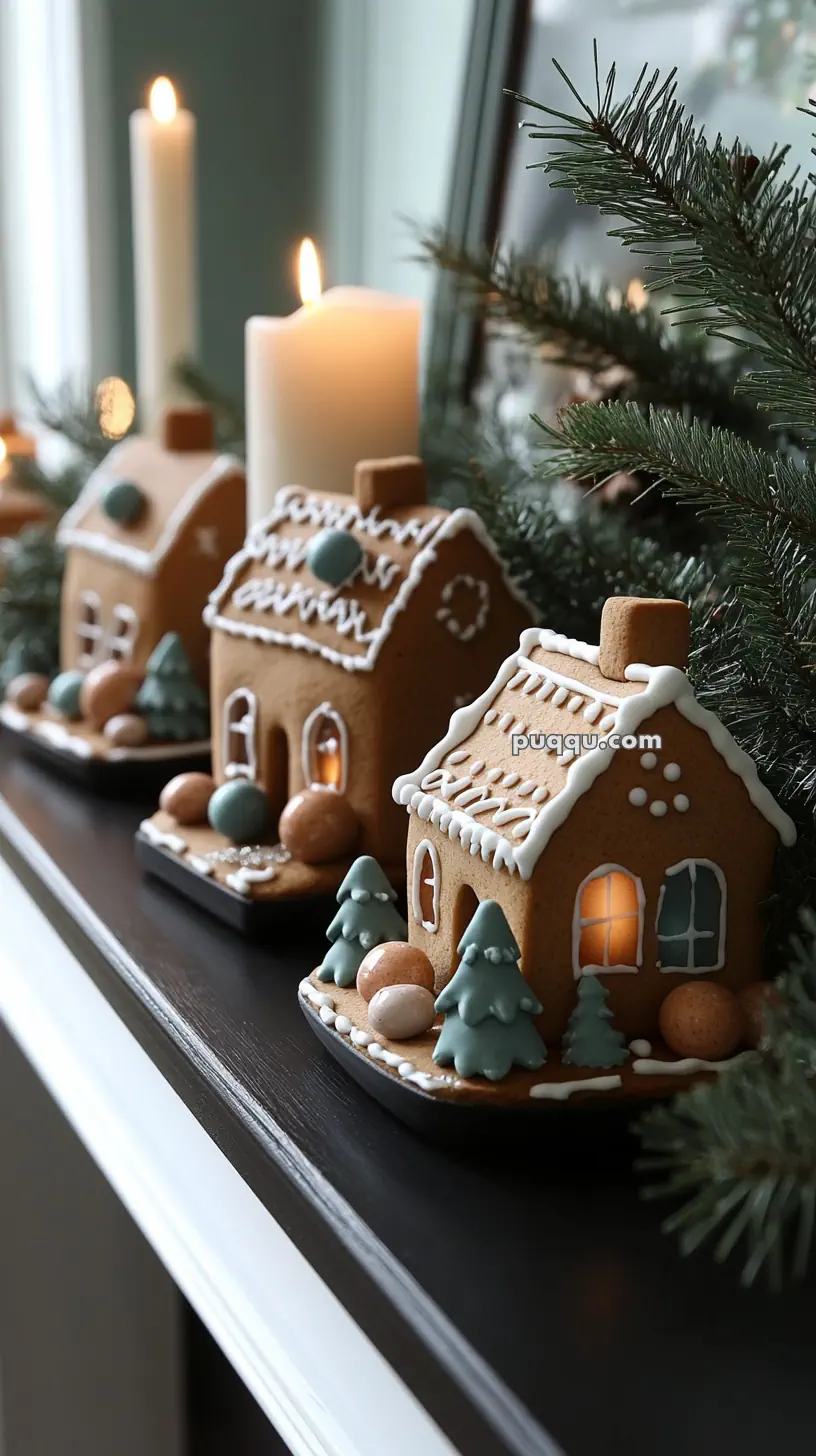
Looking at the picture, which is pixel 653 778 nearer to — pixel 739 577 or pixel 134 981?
pixel 739 577

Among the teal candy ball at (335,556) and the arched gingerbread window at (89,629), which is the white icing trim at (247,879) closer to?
the teal candy ball at (335,556)

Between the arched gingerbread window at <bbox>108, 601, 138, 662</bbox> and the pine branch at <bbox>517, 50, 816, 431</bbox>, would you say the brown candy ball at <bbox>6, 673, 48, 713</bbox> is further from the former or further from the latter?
the pine branch at <bbox>517, 50, 816, 431</bbox>

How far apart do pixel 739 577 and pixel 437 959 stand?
0.18m

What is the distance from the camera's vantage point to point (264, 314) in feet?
4.70

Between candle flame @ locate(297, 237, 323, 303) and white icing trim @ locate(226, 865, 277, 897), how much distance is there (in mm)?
332

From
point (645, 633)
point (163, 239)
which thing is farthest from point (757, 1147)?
point (163, 239)

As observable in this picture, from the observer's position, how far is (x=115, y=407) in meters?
1.15

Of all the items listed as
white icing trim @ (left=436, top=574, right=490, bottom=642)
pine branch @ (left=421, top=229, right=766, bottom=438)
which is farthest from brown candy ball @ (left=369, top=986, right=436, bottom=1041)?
pine branch @ (left=421, top=229, right=766, bottom=438)

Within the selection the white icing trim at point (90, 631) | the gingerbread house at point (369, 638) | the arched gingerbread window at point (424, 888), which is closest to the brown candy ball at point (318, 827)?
the gingerbread house at point (369, 638)

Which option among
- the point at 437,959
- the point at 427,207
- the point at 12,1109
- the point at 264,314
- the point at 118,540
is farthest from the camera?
the point at 264,314

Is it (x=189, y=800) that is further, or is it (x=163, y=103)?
(x=163, y=103)

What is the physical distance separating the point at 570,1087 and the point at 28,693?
603 mm

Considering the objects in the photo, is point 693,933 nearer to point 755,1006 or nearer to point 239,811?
point 755,1006

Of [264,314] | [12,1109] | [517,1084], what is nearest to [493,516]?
[517,1084]
